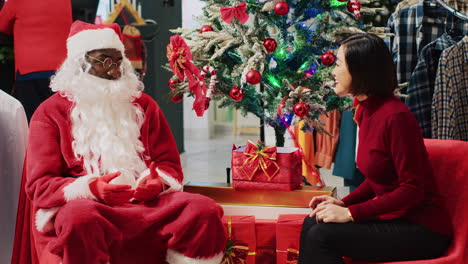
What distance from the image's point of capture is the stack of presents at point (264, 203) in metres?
2.62

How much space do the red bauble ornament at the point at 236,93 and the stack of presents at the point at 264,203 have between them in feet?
1.01

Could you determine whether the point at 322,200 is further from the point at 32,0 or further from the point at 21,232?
the point at 32,0

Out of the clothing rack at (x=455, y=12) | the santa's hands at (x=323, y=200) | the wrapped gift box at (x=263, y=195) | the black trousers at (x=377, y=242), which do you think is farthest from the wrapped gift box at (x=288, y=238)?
the clothing rack at (x=455, y=12)

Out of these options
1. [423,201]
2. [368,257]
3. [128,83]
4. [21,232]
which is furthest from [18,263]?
[423,201]

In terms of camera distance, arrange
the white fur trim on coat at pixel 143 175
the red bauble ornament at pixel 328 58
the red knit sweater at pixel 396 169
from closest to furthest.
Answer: the red knit sweater at pixel 396 169, the white fur trim on coat at pixel 143 175, the red bauble ornament at pixel 328 58

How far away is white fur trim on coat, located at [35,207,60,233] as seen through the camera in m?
2.20

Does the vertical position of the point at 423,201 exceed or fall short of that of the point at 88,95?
it falls short

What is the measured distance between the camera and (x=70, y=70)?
245 cm

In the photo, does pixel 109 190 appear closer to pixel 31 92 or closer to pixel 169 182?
pixel 169 182

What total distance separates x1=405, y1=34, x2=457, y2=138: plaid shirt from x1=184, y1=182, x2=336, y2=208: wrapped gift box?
85cm

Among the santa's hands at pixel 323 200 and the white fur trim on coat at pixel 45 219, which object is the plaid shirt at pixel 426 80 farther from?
the white fur trim on coat at pixel 45 219

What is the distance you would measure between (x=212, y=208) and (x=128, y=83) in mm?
718

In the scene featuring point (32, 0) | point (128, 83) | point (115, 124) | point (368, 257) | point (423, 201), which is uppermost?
point (32, 0)

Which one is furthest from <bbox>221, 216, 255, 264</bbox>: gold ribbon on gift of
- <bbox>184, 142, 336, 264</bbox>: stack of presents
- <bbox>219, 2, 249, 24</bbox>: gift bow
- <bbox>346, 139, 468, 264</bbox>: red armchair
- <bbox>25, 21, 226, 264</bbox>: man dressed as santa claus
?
<bbox>219, 2, 249, 24</bbox>: gift bow
